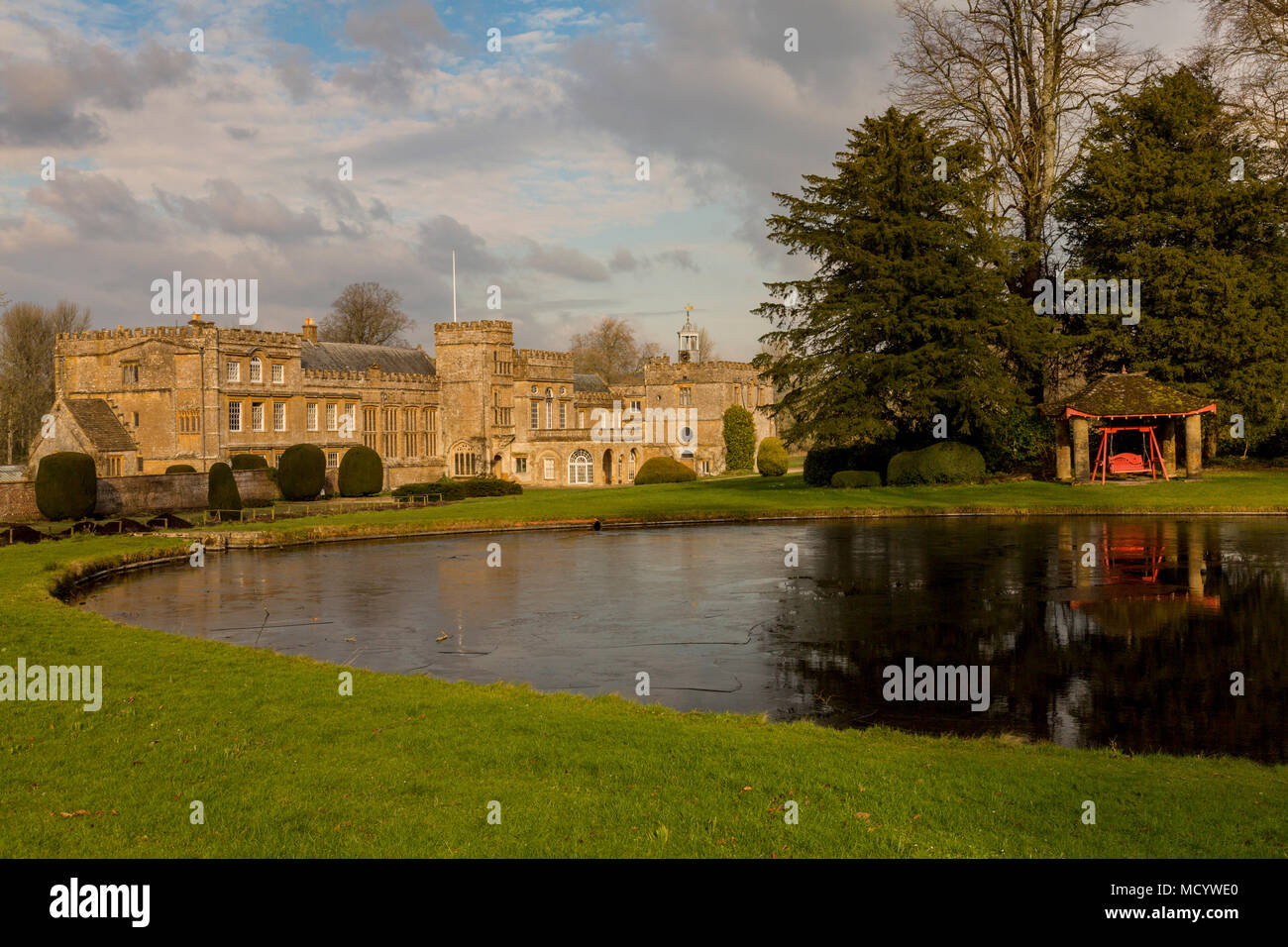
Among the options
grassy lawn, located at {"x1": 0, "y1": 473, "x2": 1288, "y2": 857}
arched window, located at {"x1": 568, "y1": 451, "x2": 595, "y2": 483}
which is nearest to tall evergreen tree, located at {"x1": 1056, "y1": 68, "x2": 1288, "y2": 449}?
arched window, located at {"x1": 568, "y1": 451, "x2": 595, "y2": 483}

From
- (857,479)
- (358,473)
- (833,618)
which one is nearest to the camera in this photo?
(833,618)

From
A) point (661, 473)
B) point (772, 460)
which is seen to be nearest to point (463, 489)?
point (661, 473)

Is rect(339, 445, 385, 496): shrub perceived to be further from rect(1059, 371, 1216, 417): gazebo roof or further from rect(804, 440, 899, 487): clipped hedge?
rect(1059, 371, 1216, 417): gazebo roof

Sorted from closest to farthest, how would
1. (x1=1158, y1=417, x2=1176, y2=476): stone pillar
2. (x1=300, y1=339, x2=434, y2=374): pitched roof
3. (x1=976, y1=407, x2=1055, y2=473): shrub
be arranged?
1. (x1=1158, y1=417, x2=1176, y2=476): stone pillar
2. (x1=976, y1=407, x2=1055, y2=473): shrub
3. (x1=300, y1=339, x2=434, y2=374): pitched roof

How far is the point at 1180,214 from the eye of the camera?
4416 cm

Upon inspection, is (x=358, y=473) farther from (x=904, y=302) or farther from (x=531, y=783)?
(x=531, y=783)

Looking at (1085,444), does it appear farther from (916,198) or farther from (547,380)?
(547,380)

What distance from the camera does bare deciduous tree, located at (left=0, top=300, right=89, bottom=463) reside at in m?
75.4

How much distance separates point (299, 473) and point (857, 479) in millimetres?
25412

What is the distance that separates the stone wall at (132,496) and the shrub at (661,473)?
80.6 feet

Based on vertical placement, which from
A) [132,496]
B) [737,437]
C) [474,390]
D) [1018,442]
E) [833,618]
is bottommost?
[833,618]

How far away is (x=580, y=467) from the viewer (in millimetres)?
70938

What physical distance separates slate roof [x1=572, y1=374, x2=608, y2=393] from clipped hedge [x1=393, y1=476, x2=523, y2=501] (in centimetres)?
2573

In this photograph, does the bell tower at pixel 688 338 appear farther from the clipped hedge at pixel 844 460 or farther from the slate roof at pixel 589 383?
the clipped hedge at pixel 844 460
